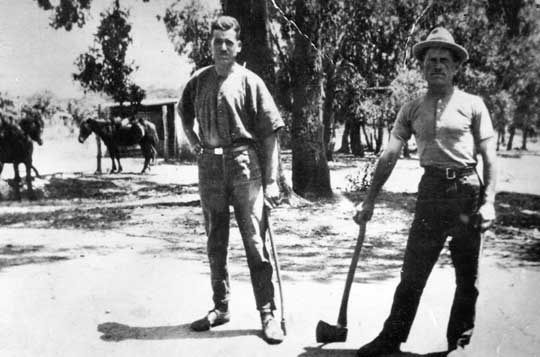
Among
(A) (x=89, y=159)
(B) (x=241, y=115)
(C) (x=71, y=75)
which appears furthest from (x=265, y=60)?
(A) (x=89, y=159)

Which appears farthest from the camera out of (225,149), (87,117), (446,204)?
(87,117)

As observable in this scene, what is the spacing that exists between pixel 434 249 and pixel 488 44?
476 centimetres

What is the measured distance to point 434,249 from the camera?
3.12 m

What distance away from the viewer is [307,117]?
9625mm

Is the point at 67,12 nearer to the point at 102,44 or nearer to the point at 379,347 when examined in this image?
the point at 102,44

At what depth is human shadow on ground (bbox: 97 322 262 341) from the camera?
3404mm

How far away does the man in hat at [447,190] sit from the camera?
3016mm

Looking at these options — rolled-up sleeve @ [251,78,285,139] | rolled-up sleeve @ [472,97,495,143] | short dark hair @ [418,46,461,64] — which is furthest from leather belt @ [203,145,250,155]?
rolled-up sleeve @ [472,97,495,143]

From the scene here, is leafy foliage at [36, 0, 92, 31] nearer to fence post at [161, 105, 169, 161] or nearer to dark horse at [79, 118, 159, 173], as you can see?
dark horse at [79, 118, 159, 173]

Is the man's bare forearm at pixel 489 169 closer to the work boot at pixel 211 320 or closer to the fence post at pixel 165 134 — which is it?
the work boot at pixel 211 320

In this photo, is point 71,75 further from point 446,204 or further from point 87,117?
point 87,117

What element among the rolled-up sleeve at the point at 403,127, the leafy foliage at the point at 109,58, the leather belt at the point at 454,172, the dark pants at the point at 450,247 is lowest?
the dark pants at the point at 450,247

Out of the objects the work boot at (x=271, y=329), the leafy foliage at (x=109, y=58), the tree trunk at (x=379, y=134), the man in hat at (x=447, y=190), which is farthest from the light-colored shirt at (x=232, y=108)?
the tree trunk at (x=379, y=134)

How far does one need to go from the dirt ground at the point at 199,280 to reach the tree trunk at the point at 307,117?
51 centimetres
